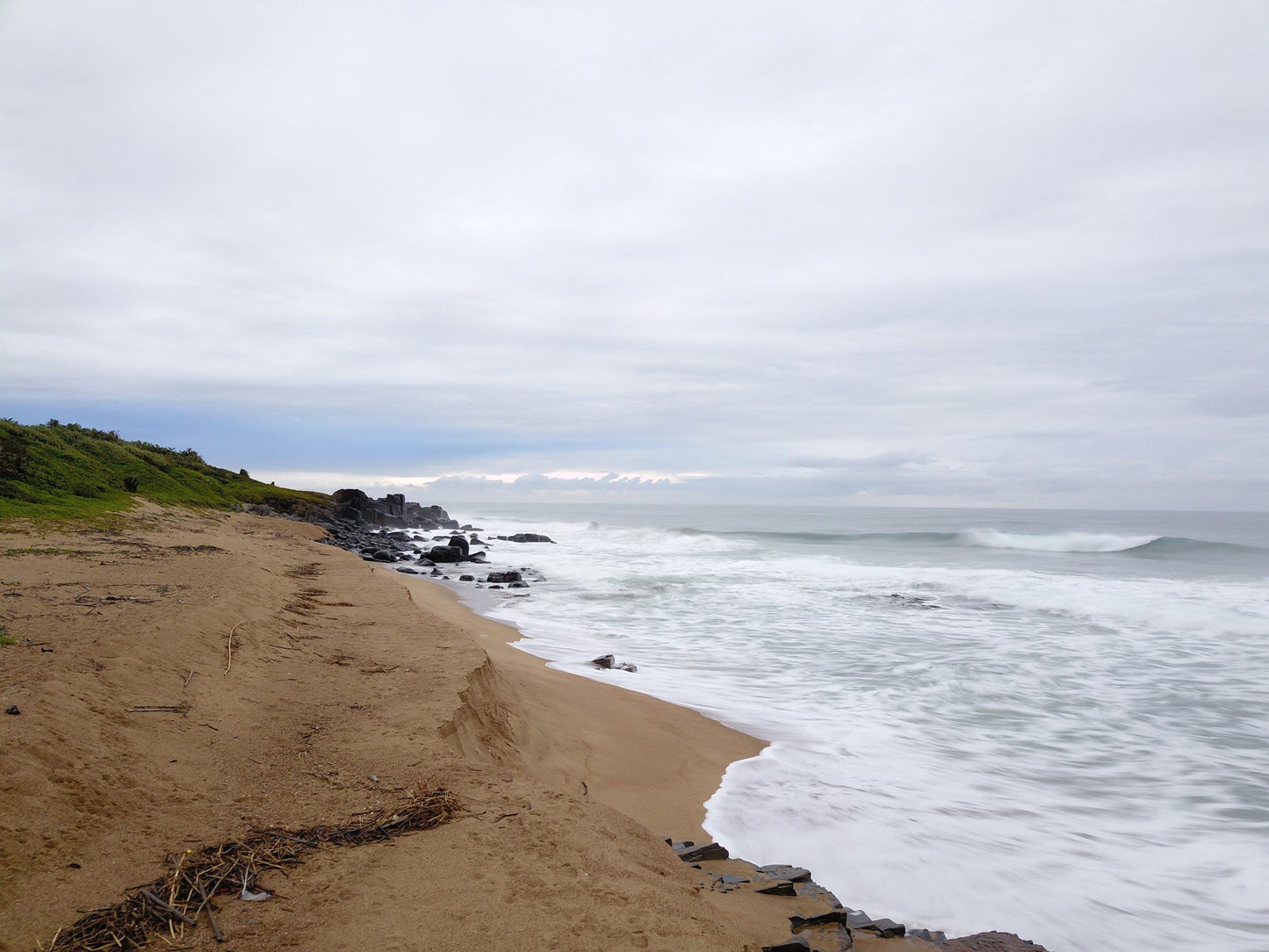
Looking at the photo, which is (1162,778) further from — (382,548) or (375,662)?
(382,548)

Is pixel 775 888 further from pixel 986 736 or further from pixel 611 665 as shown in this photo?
pixel 611 665

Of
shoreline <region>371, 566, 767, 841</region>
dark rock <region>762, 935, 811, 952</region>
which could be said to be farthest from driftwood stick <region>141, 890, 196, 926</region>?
shoreline <region>371, 566, 767, 841</region>

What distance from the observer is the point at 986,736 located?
26.5 feet

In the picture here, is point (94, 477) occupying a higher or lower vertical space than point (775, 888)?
higher

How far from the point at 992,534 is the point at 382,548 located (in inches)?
1700

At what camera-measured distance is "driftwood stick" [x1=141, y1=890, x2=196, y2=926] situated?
2.47m

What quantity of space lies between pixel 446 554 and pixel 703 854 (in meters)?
24.0

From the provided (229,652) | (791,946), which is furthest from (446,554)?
(791,946)

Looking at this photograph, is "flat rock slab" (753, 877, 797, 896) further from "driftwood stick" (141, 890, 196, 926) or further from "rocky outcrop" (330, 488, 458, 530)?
"rocky outcrop" (330, 488, 458, 530)

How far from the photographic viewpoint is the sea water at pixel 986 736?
4613 mm

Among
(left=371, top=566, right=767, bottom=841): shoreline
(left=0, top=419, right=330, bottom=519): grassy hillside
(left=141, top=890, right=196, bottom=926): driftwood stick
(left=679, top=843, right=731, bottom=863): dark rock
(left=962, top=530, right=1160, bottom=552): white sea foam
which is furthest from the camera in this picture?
(left=962, top=530, right=1160, bottom=552): white sea foam

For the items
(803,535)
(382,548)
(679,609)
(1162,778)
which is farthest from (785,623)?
(803,535)

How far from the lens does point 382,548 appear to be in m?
26.1

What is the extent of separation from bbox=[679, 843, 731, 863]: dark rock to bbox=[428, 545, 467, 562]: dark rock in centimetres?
2338
